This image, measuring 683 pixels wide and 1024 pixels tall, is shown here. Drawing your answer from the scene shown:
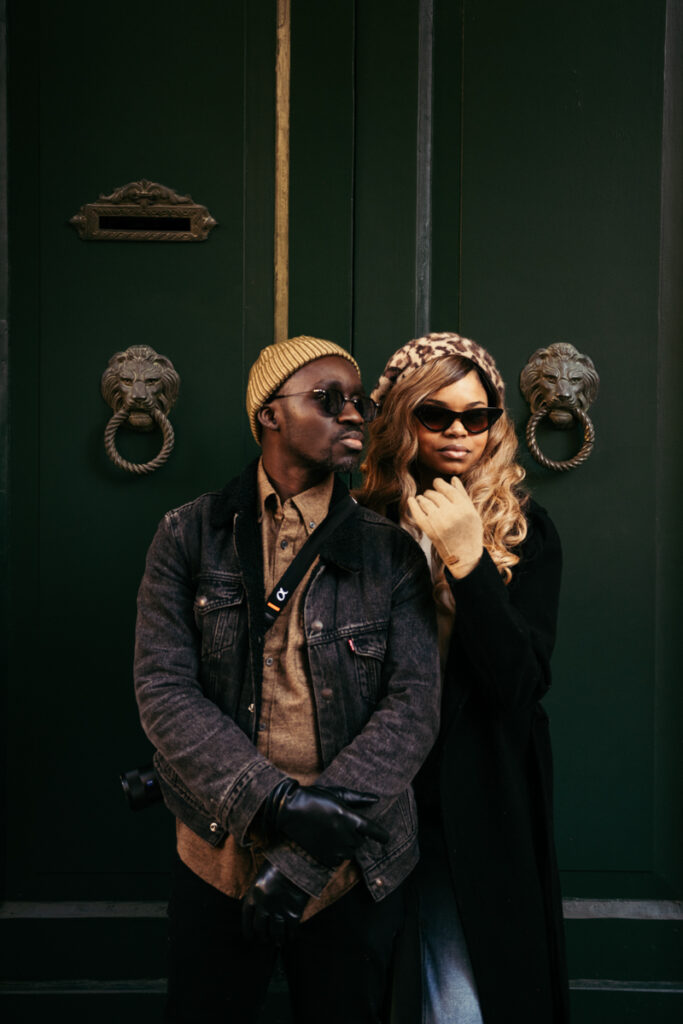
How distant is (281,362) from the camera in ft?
4.38

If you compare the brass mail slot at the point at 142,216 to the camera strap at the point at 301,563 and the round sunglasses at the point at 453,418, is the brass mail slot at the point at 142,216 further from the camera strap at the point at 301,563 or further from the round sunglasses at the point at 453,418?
the camera strap at the point at 301,563

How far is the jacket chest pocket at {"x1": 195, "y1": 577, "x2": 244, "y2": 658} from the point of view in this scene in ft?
4.23

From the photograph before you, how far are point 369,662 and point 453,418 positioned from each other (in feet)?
1.58

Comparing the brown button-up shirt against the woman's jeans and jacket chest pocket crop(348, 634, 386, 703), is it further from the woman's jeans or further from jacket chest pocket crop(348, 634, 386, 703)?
the woman's jeans

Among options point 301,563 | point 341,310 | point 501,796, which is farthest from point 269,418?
point 501,796

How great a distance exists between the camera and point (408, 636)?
128 cm

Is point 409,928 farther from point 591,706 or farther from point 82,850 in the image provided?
point 82,850

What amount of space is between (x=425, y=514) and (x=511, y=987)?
2.69 ft

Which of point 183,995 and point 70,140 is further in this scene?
point 70,140

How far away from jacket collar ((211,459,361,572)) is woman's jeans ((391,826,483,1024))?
521mm

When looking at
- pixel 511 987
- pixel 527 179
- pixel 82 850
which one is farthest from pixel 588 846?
pixel 527 179

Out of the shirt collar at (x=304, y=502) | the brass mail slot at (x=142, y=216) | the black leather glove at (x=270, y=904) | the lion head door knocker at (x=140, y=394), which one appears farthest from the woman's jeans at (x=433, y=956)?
the brass mail slot at (x=142, y=216)

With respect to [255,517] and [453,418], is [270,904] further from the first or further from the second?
[453,418]

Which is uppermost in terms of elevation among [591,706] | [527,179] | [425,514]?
[527,179]
